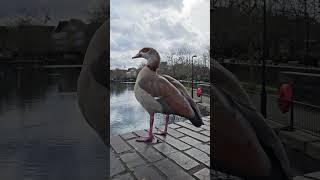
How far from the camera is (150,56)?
11.0 feet

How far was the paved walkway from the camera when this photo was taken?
10.6 ft

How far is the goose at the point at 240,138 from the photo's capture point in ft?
10.3

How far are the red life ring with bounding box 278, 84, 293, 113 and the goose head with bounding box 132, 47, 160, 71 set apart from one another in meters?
1.27

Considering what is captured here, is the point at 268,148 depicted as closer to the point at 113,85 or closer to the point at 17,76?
the point at 113,85

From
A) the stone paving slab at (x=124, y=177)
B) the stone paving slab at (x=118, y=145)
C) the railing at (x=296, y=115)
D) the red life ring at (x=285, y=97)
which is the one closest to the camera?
the railing at (x=296, y=115)

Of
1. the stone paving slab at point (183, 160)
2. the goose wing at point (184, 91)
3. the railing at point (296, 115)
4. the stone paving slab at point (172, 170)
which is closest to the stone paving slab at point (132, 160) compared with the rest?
the stone paving slab at point (172, 170)

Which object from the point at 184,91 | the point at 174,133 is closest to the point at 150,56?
the point at 184,91

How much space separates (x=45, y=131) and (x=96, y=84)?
0.66 m

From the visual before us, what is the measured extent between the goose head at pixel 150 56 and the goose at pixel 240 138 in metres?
0.59

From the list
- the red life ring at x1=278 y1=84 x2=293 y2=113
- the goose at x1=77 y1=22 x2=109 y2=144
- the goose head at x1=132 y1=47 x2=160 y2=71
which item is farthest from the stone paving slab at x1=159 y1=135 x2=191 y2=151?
the red life ring at x1=278 y1=84 x2=293 y2=113

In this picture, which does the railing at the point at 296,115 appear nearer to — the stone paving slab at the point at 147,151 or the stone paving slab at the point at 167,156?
the stone paving slab at the point at 167,156

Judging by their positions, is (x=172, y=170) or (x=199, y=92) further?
(x=199, y=92)

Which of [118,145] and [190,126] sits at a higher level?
[190,126]

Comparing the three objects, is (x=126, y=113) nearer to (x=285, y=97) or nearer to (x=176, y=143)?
(x=176, y=143)
